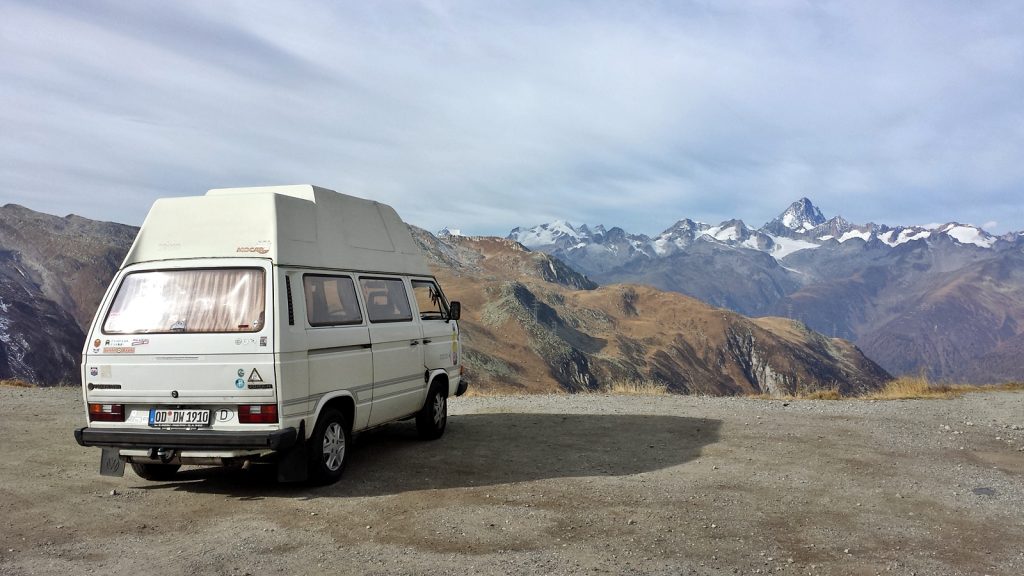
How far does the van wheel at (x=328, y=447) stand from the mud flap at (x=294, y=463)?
0.14 metres

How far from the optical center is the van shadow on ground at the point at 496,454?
7707 millimetres

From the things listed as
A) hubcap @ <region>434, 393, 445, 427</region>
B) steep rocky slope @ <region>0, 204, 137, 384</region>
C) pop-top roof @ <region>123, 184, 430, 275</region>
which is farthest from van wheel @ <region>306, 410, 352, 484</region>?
steep rocky slope @ <region>0, 204, 137, 384</region>

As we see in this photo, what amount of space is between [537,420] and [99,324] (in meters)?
6.86

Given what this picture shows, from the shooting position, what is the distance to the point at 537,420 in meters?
11.9

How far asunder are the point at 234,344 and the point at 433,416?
372cm

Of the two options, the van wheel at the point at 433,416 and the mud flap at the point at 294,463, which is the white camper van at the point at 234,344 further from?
the van wheel at the point at 433,416

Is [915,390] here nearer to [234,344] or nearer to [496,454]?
[496,454]

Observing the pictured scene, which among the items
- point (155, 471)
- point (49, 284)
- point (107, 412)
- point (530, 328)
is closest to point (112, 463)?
point (107, 412)

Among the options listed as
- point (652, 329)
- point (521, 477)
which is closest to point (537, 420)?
point (521, 477)

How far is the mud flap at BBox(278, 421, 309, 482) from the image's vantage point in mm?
6973

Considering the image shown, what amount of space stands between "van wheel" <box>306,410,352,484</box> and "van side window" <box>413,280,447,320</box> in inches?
92.8

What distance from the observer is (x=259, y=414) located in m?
6.70

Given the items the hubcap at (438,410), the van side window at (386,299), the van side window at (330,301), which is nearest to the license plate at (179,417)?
the van side window at (330,301)

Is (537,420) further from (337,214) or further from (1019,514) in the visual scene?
(1019,514)
